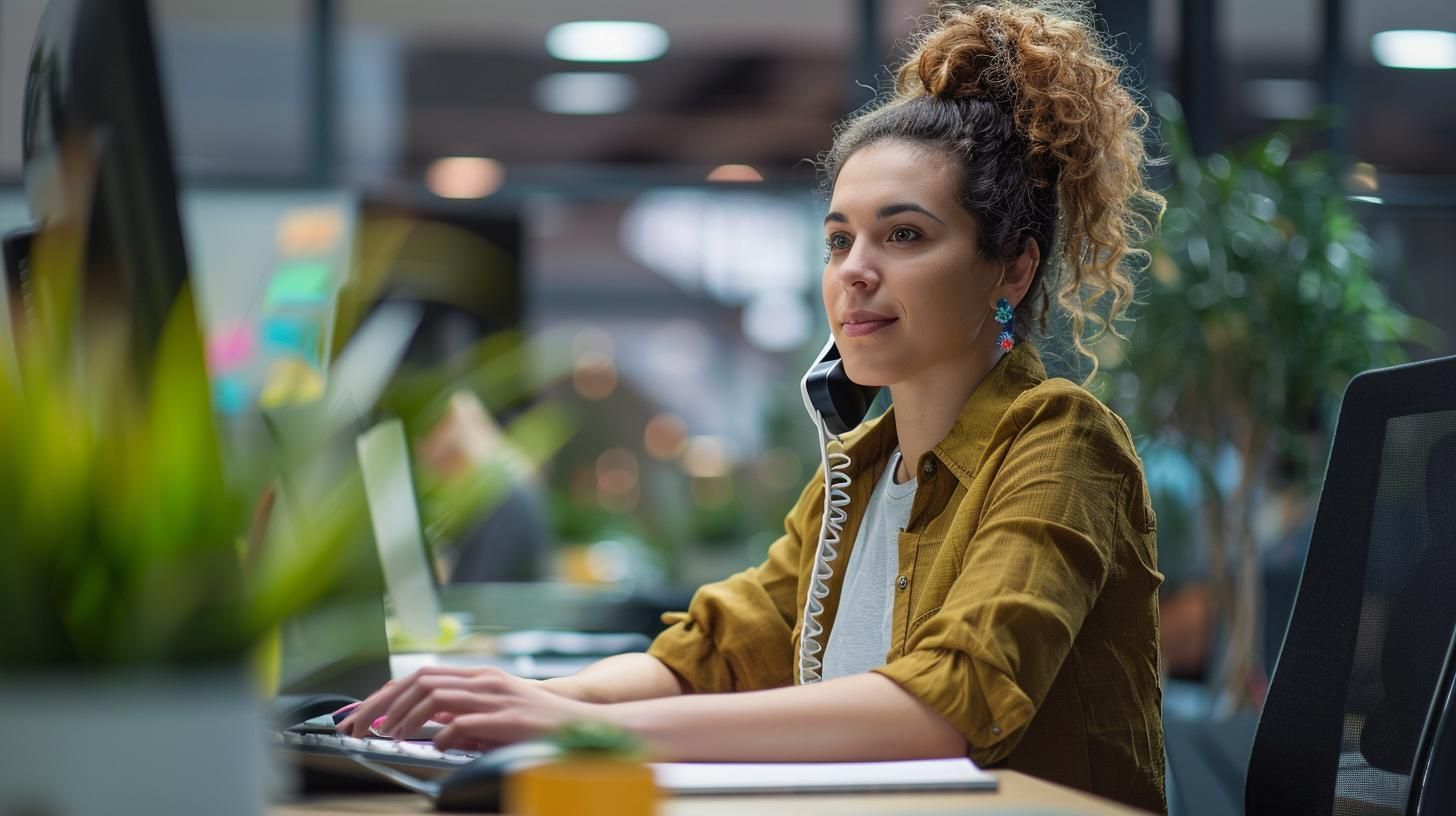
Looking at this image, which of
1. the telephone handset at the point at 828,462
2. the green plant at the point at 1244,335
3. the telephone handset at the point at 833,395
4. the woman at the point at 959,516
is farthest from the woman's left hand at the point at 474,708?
the green plant at the point at 1244,335

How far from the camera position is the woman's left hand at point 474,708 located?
1.11m

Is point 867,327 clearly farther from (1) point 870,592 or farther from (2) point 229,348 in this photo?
(2) point 229,348

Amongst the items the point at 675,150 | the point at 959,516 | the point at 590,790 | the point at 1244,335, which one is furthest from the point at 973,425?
Answer: the point at 675,150

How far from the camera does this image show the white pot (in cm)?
60

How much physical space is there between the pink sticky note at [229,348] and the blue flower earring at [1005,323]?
1001 mm

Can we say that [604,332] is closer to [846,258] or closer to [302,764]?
[846,258]

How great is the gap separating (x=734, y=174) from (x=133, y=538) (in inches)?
218

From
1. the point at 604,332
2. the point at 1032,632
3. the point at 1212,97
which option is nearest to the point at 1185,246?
the point at 1212,97

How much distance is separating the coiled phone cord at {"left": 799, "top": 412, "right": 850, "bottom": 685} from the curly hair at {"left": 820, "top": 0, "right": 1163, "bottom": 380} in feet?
0.83

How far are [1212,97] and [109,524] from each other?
533cm

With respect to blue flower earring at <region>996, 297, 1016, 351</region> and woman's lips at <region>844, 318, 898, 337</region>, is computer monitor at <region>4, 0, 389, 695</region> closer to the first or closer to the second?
woman's lips at <region>844, 318, 898, 337</region>

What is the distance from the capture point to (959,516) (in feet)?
4.71

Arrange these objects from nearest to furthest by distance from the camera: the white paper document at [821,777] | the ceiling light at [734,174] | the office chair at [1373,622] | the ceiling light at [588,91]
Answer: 1. the white paper document at [821,777]
2. the office chair at [1373,622]
3. the ceiling light at [734,174]
4. the ceiling light at [588,91]

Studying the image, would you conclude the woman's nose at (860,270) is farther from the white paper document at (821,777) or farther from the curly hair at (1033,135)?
the white paper document at (821,777)
